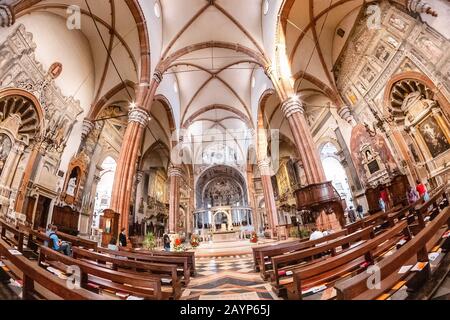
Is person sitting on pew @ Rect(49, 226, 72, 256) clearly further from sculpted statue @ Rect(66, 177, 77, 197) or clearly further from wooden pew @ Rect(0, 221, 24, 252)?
sculpted statue @ Rect(66, 177, 77, 197)

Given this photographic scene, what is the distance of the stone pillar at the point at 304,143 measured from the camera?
7676 millimetres

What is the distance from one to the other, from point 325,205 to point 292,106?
4700 millimetres

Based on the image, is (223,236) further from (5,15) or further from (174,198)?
(5,15)

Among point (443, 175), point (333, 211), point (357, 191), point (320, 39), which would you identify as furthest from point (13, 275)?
point (320, 39)

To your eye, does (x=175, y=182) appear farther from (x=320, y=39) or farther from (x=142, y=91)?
(x=320, y=39)

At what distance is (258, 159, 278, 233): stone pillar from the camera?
12.3m

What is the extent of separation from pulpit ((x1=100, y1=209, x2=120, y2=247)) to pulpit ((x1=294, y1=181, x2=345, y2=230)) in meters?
7.26

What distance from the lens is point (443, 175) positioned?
7.12 meters

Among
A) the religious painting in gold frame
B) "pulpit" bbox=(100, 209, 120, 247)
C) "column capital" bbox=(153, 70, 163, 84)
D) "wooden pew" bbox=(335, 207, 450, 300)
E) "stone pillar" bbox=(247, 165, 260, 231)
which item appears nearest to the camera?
"wooden pew" bbox=(335, 207, 450, 300)

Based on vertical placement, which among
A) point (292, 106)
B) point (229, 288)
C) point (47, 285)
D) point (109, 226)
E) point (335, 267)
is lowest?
point (229, 288)

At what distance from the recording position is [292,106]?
344 inches

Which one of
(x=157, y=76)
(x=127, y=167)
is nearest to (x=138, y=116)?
(x=127, y=167)

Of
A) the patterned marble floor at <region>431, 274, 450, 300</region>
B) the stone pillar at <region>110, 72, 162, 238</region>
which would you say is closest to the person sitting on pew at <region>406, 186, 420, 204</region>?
the patterned marble floor at <region>431, 274, 450, 300</region>

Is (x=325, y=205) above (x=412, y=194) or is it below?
below
